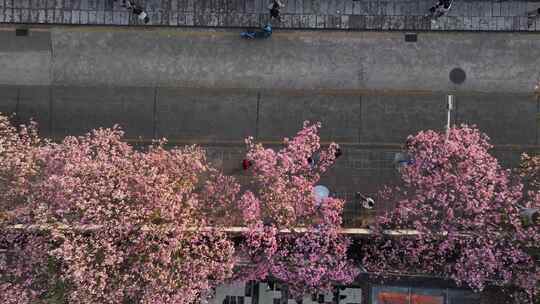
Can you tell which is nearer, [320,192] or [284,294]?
[320,192]

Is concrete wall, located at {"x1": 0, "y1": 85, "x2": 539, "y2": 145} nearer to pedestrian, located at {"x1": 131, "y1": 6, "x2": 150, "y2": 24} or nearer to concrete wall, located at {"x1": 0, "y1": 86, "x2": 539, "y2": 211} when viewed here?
concrete wall, located at {"x1": 0, "y1": 86, "x2": 539, "y2": 211}

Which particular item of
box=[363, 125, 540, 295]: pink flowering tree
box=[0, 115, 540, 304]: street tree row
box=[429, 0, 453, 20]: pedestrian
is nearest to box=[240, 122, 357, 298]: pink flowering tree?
box=[0, 115, 540, 304]: street tree row

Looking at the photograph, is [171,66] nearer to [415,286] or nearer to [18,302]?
[18,302]

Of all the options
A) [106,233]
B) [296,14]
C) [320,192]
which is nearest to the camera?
[106,233]

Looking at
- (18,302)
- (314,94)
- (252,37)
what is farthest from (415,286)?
(18,302)

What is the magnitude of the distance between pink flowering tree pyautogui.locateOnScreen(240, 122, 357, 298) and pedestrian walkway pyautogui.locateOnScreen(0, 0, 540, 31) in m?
8.28

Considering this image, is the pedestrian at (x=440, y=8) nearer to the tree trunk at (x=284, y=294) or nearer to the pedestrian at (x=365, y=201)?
the pedestrian at (x=365, y=201)

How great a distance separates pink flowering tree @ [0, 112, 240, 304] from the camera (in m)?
19.9

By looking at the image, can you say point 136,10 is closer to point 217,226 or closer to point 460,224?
point 217,226

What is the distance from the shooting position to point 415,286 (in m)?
25.1

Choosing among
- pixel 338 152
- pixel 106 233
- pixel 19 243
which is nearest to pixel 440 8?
pixel 338 152

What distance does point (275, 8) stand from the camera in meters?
27.3

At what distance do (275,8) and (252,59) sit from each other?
2.85 m

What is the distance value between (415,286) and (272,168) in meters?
8.73
